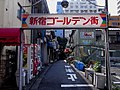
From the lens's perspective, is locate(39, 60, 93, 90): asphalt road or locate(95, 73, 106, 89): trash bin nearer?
locate(95, 73, 106, 89): trash bin

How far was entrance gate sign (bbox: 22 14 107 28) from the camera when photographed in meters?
9.46

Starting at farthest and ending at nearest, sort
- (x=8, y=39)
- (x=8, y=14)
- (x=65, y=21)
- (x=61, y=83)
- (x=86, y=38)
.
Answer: (x=86, y=38) < (x=61, y=83) < (x=8, y=14) < (x=8, y=39) < (x=65, y=21)

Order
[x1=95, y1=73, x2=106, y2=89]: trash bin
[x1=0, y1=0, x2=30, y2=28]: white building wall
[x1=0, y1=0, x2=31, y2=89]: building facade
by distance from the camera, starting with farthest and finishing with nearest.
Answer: [x1=95, y1=73, x2=106, y2=89]: trash bin < [x1=0, y1=0, x2=30, y2=28]: white building wall < [x1=0, y1=0, x2=31, y2=89]: building facade

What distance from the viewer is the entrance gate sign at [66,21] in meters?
9.46

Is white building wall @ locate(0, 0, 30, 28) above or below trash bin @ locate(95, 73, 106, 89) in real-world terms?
above

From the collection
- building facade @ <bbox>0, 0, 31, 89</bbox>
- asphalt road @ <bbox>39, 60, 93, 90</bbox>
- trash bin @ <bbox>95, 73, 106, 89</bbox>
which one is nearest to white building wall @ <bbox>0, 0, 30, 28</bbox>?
building facade @ <bbox>0, 0, 31, 89</bbox>

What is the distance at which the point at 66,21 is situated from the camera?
9.49 meters

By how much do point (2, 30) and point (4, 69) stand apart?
11.4 feet

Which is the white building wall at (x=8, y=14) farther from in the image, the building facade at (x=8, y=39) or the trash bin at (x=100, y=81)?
the trash bin at (x=100, y=81)

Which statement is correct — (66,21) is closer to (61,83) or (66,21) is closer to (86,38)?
(61,83)

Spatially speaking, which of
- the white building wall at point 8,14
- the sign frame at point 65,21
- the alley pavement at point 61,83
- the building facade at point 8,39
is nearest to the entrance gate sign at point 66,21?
the sign frame at point 65,21

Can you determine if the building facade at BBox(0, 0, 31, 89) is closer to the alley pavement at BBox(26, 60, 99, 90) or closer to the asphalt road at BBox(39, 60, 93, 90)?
the alley pavement at BBox(26, 60, 99, 90)

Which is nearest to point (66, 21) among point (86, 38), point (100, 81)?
point (100, 81)

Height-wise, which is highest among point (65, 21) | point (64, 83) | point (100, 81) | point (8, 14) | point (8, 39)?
point (8, 14)
